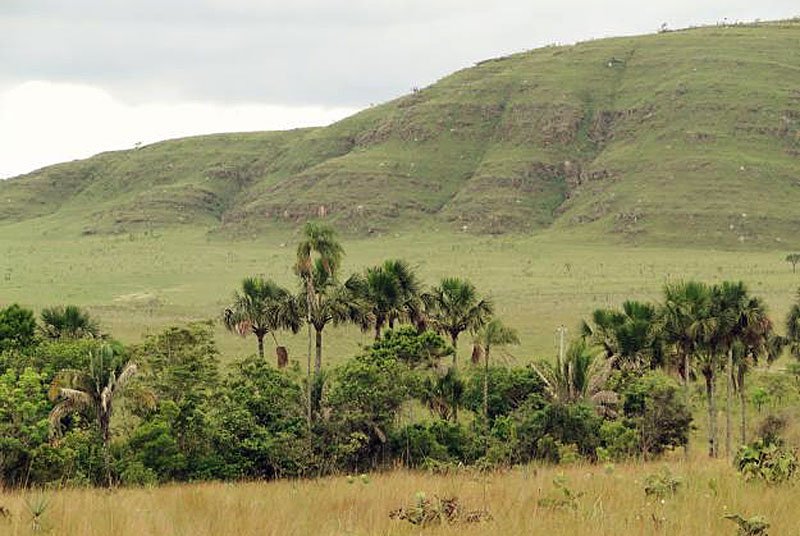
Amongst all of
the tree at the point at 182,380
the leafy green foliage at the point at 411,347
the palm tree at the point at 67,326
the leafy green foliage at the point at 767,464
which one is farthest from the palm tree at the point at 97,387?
the leafy green foliage at the point at 767,464

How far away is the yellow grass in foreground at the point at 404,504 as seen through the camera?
657 cm

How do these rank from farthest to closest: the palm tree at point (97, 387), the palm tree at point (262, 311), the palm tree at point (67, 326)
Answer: the palm tree at point (262, 311) → the palm tree at point (67, 326) → the palm tree at point (97, 387)

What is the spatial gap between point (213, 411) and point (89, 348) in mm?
7478

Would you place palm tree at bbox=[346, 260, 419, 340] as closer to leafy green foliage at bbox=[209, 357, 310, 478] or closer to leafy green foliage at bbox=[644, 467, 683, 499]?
leafy green foliage at bbox=[209, 357, 310, 478]

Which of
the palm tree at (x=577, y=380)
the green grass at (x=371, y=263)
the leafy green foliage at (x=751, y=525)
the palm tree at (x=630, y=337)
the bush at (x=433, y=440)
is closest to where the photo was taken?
the leafy green foliage at (x=751, y=525)

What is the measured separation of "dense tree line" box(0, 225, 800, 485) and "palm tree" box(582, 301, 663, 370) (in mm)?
72

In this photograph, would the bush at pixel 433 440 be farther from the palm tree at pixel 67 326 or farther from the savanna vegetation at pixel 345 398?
the palm tree at pixel 67 326

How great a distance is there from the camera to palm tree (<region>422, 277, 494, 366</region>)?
166 feet

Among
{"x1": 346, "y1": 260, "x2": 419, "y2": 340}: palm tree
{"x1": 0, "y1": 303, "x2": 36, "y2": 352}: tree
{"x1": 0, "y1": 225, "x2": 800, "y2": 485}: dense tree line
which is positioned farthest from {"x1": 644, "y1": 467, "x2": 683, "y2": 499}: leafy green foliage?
{"x1": 0, "y1": 303, "x2": 36, "y2": 352}: tree

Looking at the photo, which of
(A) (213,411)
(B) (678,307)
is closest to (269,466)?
(A) (213,411)

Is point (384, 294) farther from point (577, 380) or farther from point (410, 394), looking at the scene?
point (577, 380)

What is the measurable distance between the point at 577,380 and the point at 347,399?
10.6 metres

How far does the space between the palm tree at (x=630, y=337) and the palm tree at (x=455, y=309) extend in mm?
6942

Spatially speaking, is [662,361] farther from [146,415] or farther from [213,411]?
[146,415]
